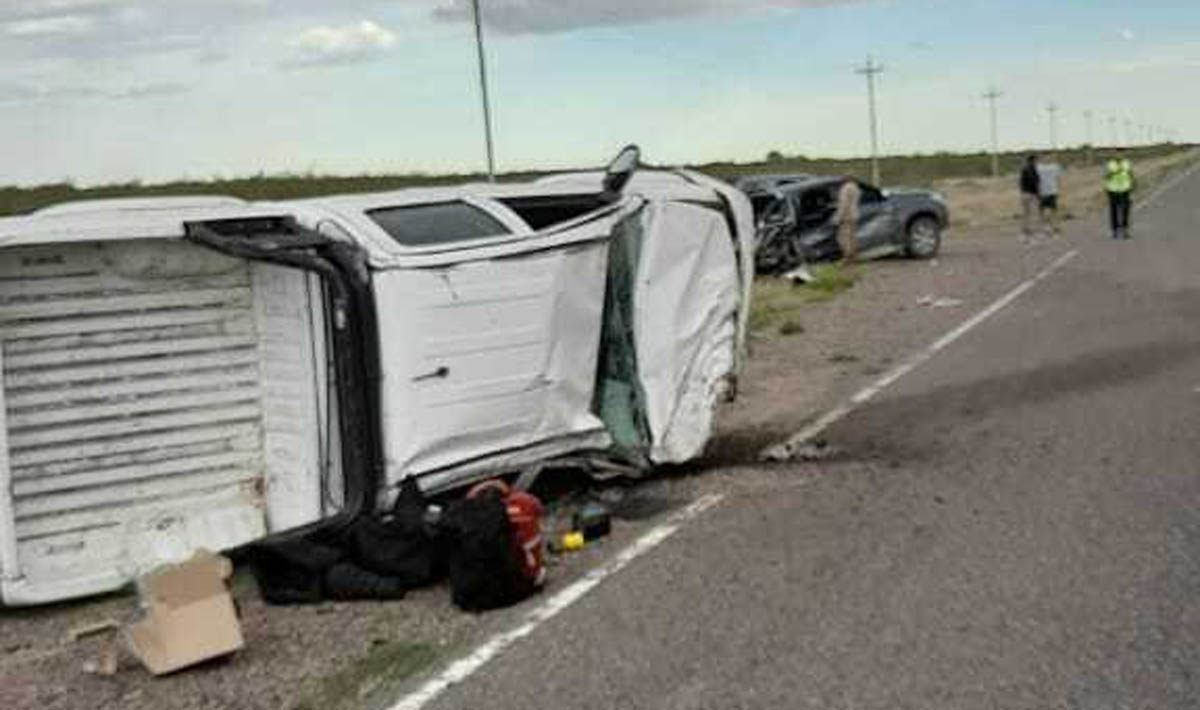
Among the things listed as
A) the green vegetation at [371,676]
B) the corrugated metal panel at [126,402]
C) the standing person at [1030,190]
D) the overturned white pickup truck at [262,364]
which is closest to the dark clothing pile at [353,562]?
the overturned white pickup truck at [262,364]

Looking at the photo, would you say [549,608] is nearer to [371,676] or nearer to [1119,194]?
[371,676]

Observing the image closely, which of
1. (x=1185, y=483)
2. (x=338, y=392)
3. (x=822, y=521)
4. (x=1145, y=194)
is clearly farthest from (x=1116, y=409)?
(x=1145, y=194)

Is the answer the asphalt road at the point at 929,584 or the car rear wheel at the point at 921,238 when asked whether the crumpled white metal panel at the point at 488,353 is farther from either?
the car rear wheel at the point at 921,238

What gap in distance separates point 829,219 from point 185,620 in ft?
73.6

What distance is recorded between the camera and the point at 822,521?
7.30 m

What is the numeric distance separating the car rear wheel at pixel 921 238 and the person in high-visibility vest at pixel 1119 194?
4271mm

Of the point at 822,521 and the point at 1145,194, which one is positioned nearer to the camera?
the point at 822,521

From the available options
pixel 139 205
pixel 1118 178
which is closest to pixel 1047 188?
pixel 1118 178

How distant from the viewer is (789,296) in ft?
71.7

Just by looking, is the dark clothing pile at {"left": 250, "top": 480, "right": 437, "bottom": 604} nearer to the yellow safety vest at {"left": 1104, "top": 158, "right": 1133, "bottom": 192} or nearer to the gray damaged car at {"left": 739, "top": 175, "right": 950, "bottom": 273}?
the gray damaged car at {"left": 739, "top": 175, "right": 950, "bottom": 273}

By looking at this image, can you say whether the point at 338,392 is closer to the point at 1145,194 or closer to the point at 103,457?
the point at 103,457

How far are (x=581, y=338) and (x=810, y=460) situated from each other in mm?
1656

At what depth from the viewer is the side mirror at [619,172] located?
28.7 ft

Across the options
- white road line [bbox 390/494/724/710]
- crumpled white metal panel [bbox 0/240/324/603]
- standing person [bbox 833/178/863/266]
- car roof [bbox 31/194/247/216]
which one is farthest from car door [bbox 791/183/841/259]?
crumpled white metal panel [bbox 0/240/324/603]
